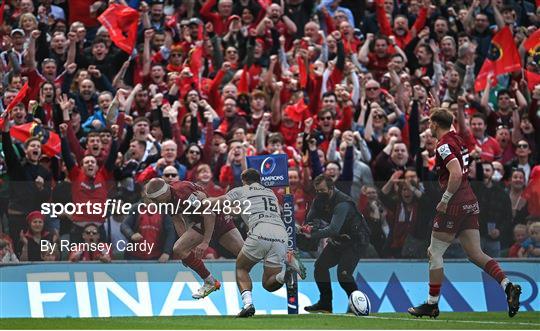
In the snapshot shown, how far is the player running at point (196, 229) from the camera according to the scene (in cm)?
1961

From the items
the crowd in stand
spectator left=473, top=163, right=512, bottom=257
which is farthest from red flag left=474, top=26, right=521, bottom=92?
spectator left=473, top=163, right=512, bottom=257

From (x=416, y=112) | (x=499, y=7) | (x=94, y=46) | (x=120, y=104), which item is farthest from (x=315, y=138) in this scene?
(x=499, y=7)

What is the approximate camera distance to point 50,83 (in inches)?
919

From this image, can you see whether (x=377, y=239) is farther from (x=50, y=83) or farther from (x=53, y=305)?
Answer: (x=50, y=83)

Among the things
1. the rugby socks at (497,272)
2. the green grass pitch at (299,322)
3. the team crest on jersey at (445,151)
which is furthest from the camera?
the rugby socks at (497,272)

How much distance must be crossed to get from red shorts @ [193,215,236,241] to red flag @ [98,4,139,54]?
21.1ft

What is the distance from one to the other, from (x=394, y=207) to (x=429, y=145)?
270 cm

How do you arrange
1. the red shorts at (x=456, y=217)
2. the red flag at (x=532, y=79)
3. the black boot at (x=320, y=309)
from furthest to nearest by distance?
1. the red flag at (x=532, y=79)
2. the black boot at (x=320, y=309)
3. the red shorts at (x=456, y=217)

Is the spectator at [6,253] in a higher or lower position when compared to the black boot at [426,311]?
higher

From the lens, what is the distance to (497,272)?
17969mm

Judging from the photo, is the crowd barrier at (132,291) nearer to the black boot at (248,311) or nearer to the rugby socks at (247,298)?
the rugby socks at (247,298)

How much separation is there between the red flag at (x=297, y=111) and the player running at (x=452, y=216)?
6251 millimetres

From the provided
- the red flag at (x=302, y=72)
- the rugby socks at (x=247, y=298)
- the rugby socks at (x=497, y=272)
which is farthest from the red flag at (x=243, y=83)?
the rugby socks at (x=497, y=272)

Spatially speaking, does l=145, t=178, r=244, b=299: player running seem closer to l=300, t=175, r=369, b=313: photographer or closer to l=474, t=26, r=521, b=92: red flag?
l=300, t=175, r=369, b=313: photographer
